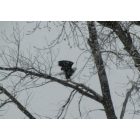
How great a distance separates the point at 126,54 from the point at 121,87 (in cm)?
21

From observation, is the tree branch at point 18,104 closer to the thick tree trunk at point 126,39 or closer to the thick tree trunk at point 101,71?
the thick tree trunk at point 101,71

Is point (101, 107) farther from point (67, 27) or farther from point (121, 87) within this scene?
point (67, 27)

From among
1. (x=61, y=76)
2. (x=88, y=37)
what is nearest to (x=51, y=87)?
(x=61, y=76)

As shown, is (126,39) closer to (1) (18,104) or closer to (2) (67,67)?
(2) (67,67)

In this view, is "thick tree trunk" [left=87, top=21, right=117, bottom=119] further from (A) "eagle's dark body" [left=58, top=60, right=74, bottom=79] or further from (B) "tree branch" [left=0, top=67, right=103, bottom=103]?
(A) "eagle's dark body" [left=58, top=60, right=74, bottom=79]

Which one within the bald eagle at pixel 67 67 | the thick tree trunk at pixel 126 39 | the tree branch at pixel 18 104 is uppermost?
the thick tree trunk at pixel 126 39

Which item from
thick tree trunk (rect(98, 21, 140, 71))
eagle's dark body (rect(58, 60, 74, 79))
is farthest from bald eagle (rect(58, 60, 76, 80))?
thick tree trunk (rect(98, 21, 140, 71))

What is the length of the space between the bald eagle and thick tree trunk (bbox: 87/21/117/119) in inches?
6.2

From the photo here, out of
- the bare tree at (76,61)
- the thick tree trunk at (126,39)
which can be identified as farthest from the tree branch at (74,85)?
the thick tree trunk at (126,39)

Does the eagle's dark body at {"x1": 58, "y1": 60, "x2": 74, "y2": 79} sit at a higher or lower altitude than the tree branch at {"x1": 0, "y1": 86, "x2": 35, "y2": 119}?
higher

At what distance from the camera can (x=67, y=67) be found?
3.87 metres

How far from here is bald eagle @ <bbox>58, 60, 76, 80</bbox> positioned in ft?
12.6

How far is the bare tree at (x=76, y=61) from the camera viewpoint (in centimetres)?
381

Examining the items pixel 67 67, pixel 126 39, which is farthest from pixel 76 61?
pixel 126 39
